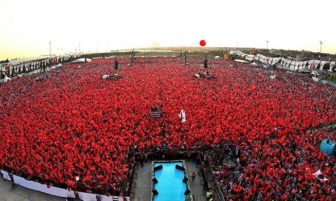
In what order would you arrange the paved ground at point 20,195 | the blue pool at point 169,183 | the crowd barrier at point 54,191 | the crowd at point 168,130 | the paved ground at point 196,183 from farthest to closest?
1. the blue pool at point 169,183
2. the crowd at point 168,130
3. the paved ground at point 20,195
4. the paved ground at point 196,183
5. the crowd barrier at point 54,191

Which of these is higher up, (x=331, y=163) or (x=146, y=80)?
(x=146, y=80)

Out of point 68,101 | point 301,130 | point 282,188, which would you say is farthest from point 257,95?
point 68,101

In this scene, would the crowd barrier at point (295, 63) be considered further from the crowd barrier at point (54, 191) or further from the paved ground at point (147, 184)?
the crowd barrier at point (54, 191)

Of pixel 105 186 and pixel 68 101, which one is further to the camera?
pixel 68 101

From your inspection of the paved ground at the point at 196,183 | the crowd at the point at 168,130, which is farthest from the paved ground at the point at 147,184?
the crowd at the point at 168,130

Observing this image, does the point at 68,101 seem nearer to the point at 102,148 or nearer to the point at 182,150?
the point at 102,148

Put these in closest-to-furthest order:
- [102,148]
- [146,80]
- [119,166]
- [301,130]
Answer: [119,166], [102,148], [301,130], [146,80]
